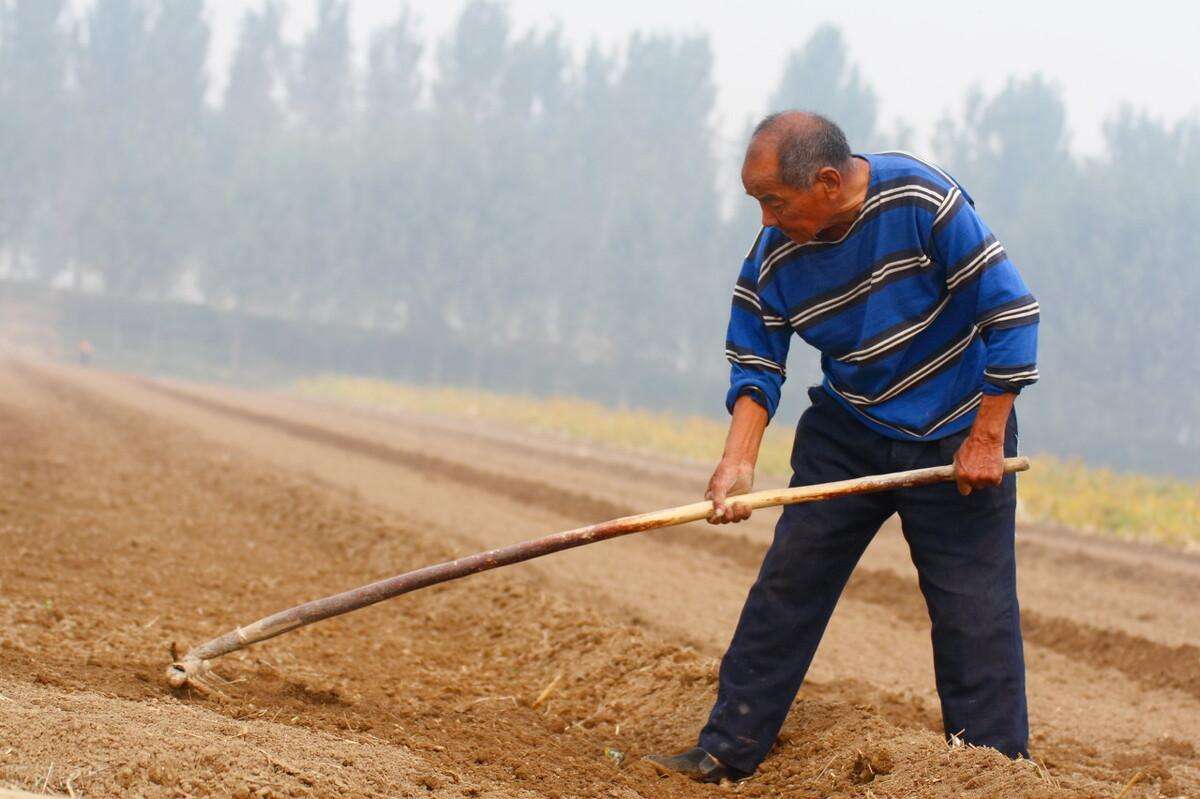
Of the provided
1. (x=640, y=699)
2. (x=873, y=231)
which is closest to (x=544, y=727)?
(x=640, y=699)

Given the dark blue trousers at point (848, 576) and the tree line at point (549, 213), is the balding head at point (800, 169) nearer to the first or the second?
the dark blue trousers at point (848, 576)

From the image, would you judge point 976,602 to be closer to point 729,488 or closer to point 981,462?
point 981,462

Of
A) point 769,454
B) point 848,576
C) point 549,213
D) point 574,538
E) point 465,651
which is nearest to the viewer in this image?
point 574,538

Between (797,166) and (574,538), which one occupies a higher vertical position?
(797,166)

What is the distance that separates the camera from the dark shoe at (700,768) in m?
3.84

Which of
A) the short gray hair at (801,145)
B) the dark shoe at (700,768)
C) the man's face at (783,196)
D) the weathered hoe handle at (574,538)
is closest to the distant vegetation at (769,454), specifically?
the dark shoe at (700,768)

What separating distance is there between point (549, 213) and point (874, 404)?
150 feet

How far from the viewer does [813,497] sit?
3.61m

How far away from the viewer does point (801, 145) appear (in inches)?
131

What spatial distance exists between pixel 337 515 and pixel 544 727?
5.39m

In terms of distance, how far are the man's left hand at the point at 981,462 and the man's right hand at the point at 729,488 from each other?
0.59 metres

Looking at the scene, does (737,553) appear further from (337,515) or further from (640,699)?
(640,699)

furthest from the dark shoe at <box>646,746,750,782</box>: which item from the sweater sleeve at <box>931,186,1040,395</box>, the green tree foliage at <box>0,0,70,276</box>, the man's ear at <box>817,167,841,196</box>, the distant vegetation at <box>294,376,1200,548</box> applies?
the green tree foliage at <box>0,0,70,276</box>

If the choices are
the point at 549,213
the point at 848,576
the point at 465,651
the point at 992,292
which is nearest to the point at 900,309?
the point at 992,292
